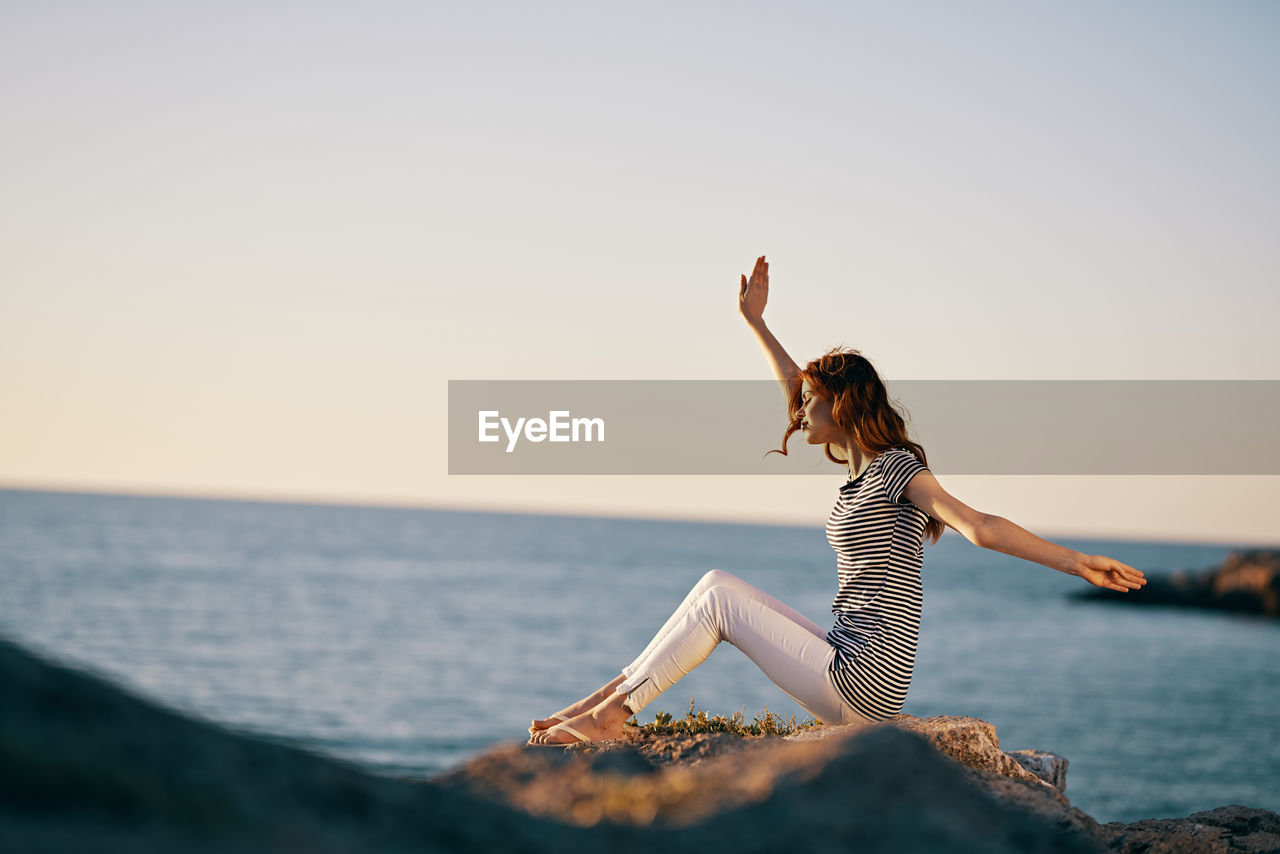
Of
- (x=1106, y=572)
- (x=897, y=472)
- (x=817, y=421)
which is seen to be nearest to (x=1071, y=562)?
(x=1106, y=572)

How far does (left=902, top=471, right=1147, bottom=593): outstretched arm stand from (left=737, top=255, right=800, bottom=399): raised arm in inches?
82.9

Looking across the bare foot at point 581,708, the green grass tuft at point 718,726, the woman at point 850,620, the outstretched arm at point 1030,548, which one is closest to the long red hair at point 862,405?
the woman at point 850,620

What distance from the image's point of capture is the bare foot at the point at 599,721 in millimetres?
5910

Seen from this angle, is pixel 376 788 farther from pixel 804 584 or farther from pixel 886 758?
pixel 804 584

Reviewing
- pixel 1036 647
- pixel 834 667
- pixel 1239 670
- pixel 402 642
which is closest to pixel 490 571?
pixel 402 642

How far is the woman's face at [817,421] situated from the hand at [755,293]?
151 centimetres

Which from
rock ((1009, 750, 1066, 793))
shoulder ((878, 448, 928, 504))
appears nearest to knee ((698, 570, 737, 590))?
shoulder ((878, 448, 928, 504))

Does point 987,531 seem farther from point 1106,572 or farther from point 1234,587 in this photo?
point 1234,587

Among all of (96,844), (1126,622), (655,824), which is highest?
(96,844)

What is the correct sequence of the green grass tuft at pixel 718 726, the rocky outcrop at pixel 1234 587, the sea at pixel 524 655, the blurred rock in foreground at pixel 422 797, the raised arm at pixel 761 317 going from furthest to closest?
the rocky outcrop at pixel 1234 587
the sea at pixel 524 655
the raised arm at pixel 761 317
the green grass tuft at pixel 718 726
the blurred rock in foreground at pixel 422 797

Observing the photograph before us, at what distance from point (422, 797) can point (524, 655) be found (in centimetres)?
3811

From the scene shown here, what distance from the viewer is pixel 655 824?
91.7 inches

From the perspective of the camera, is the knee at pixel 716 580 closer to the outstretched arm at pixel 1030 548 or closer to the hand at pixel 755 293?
the outstretched arm at pixel 1030 548

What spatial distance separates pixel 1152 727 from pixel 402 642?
28.3 m
